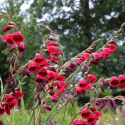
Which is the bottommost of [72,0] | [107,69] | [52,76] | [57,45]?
[107,69]

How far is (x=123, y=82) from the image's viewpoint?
178cm

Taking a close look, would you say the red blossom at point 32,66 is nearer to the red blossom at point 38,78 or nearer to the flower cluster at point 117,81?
the red blossom at point 38,78

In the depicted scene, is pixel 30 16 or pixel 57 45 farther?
pixel 30 16

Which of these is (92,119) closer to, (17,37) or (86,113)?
(86,113)

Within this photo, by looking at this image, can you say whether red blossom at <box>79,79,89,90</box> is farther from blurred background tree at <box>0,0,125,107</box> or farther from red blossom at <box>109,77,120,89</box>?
blurred background tree at <box>0,0,125,107</box>

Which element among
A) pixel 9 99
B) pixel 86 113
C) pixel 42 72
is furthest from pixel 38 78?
pixel 86 113

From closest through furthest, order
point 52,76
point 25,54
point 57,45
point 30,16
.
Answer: point 52,76
point 57,45
point 25,54
point 30,16


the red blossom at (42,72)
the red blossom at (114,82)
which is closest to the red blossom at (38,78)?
the red blossom at (42,72)

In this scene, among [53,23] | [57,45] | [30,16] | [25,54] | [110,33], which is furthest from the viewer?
[53,23]

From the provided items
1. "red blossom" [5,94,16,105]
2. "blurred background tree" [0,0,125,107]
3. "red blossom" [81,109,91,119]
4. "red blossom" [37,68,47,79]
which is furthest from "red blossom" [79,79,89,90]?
"blurred background tree" [0,0,125,107]

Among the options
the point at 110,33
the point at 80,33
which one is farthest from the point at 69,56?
the point at 110,33

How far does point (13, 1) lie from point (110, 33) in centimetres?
491

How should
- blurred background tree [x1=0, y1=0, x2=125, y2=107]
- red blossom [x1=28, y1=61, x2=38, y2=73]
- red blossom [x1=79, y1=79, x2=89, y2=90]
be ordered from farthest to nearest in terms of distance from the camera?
blurred background tree [x1=0, y1=0, x2=125, y2=107], red blossom [x1=79, y1=79, x2=89, y2=90], red blossom [x1=28, y1=61, x2=38, y2=73]

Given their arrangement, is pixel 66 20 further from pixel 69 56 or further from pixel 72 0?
pixel 69 56
